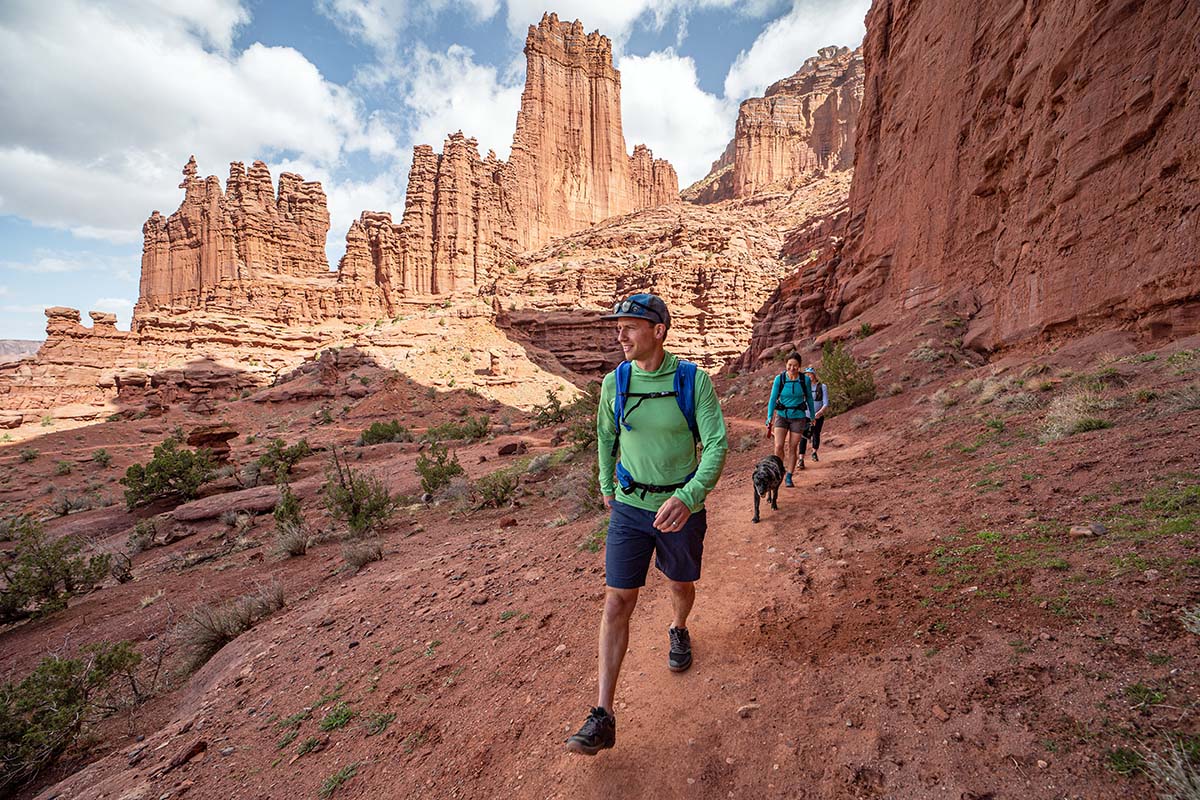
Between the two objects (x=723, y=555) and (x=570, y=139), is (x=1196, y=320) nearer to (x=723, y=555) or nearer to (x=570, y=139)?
(x=723, y=555)

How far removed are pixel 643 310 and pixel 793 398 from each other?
447cm

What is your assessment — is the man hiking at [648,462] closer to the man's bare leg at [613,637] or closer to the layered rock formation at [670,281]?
the man's bare leg at [613,637]

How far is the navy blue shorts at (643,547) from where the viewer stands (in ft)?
7.68

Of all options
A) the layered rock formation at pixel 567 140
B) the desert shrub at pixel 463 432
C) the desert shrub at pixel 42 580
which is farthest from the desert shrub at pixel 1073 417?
the layered rock formation at pixel 567 140

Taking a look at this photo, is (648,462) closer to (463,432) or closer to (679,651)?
(679,651)

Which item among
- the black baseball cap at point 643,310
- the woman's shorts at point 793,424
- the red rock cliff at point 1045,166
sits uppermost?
the red rock cliff at point 1045,166

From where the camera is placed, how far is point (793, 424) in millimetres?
6172

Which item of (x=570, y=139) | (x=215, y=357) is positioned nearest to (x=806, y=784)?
(x=215, y=357)

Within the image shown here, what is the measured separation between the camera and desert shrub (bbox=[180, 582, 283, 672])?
498 centimetres

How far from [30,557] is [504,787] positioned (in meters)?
9.52

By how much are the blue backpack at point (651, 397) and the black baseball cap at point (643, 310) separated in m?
0.26

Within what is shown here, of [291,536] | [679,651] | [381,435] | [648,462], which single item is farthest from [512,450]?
[648,462]

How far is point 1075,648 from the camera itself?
2088 mm

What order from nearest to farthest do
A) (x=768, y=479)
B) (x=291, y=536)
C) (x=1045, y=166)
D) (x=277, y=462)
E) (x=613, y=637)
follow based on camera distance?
1. (x=613, y=637)
2. (x=768, y=479)
3. (x=291, y=536)
4. (x=1045, y=166)
5. (x=277, y=462)
